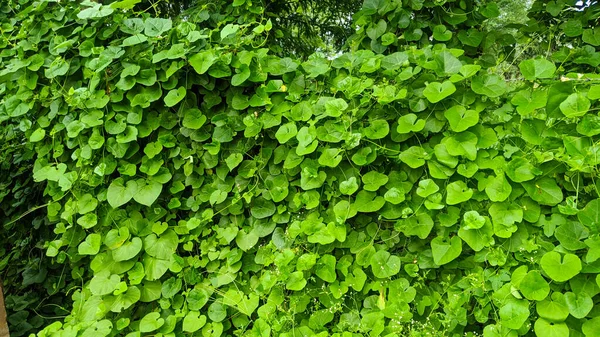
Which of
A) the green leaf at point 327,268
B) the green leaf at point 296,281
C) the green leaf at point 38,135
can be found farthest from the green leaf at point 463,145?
the green leaf at point 38,135

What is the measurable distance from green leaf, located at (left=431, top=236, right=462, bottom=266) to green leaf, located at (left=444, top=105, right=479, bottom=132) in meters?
0.37

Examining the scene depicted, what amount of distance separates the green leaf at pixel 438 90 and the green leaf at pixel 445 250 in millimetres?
467

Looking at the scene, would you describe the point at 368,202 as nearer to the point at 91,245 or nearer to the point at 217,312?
the point at 217,312

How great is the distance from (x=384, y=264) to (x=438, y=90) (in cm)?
62

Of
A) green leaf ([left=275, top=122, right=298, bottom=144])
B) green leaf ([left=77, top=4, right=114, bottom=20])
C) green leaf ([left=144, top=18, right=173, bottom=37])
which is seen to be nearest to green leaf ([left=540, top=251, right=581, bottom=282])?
green leaf ([left=275, top=122, right=298, bottom=144])

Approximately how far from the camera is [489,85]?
4.54ft

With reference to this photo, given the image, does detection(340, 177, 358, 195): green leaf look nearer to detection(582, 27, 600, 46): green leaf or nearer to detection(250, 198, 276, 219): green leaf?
detection(250, 198, 276, 219): green leaf

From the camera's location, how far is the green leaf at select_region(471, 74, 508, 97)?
1.37 metres

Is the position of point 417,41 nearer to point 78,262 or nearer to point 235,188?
point 235,188

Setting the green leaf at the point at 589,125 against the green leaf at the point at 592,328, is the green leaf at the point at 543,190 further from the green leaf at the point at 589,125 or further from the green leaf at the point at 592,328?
the green leaf at the point at 592,328

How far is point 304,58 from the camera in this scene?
3.46 metres

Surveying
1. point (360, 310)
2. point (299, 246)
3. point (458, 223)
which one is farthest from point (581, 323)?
point (299, 246)

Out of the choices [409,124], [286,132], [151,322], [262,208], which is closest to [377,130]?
[409,124]

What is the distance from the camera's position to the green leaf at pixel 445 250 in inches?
54.3
